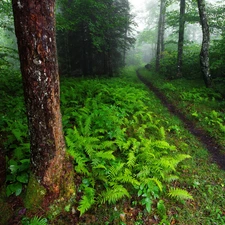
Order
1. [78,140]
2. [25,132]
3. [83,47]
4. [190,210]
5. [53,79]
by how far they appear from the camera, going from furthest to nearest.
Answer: [83,47] → [25,132] → [78,140] → [190,210] → [53,79]

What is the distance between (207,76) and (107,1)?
1128 centimetres

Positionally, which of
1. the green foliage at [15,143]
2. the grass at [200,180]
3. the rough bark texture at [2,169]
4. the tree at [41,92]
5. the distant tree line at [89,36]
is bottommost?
the grass at [200,180]

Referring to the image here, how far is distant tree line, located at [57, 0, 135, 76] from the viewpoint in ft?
50.2

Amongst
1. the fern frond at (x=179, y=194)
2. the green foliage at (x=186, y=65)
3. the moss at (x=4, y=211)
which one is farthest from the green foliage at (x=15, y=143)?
the green foliage at (x=186, y=65)

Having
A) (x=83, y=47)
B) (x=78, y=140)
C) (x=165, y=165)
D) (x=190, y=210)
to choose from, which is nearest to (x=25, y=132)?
(x=78, y=140)

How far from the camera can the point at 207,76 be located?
13359 millimetres

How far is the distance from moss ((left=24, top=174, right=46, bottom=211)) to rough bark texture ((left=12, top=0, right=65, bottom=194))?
105 millimetres

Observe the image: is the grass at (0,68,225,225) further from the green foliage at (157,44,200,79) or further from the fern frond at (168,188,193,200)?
the green foliage at (157,44,200,79)

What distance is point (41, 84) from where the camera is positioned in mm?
2955

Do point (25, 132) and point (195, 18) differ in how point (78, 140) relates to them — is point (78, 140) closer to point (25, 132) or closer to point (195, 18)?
point (25, 132)

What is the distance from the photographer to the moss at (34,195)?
3.56m

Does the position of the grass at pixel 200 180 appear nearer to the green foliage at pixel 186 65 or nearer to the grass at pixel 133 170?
the grass at pixel 133 170

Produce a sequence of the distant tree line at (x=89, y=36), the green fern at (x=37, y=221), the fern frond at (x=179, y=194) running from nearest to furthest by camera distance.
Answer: the green fern at (x=37, y=221) → the fern frond at (x=179, y=194) → the distant tree line at (x=89, y=36)

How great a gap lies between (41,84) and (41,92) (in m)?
0.14
